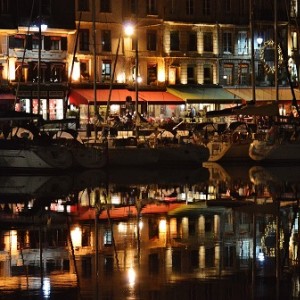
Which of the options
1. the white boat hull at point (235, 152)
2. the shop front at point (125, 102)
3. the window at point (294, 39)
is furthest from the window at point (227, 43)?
the white boat hull at point (235, 152)

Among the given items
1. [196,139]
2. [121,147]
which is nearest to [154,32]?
[196,139]

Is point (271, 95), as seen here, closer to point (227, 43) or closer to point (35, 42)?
point (227, 43)

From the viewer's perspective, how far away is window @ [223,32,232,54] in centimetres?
8275

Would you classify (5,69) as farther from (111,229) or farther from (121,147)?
(111,229)

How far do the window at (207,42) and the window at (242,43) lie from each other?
117 inches

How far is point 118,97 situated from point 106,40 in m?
6.23

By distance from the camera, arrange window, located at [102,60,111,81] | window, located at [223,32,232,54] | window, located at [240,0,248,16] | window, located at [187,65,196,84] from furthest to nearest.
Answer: window, located at [240,0,248,16], window, located at [223,32,232,54], window, located at [187,65,196,84], window, located at [102,60,111,81]

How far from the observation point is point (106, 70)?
7600cm

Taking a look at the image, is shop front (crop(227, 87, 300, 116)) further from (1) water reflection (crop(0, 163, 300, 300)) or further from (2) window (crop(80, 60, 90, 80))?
(1) water reflection (crop(0, 163, 300, 300))

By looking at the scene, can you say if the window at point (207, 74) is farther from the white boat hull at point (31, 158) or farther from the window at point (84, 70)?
the white boat hull at point (31, 158)

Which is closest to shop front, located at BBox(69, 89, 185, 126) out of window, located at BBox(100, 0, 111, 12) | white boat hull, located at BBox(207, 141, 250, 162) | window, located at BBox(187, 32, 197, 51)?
window, located at BBox(187, 32, 197, 51)

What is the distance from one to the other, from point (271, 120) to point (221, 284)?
3930 centimetres

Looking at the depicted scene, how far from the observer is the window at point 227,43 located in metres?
82.8

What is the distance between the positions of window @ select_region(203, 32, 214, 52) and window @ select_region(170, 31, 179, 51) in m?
2.82
